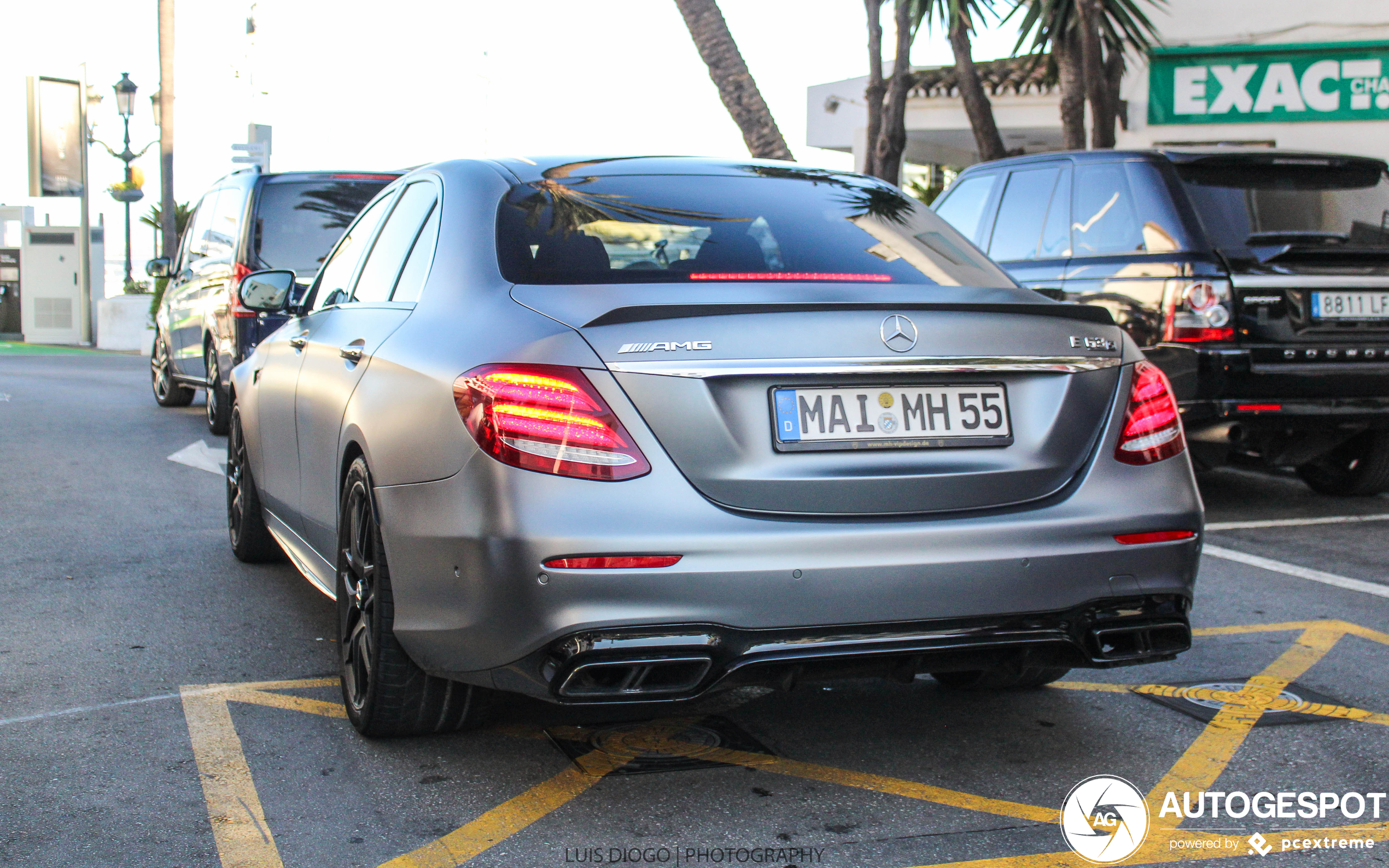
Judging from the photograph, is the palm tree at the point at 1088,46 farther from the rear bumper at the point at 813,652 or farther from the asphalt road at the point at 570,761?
the rear bumper at the point at 813,652

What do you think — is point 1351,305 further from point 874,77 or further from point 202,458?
point 874,77

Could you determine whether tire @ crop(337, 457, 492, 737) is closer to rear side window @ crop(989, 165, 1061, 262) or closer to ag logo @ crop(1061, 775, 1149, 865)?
ag logo @ crop(1061, 775, 1149, 865)

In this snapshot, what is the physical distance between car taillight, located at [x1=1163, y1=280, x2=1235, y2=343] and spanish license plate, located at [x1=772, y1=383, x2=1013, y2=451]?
396cm

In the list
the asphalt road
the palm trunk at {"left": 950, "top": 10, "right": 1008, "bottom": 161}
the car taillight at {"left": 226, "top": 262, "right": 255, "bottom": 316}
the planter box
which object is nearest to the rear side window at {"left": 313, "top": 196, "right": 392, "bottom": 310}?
the asphalt road

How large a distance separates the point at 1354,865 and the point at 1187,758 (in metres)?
0.69

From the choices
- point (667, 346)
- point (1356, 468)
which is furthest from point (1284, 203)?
point (667, 346)

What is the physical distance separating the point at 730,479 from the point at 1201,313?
4.50 meters

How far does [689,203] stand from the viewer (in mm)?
3908

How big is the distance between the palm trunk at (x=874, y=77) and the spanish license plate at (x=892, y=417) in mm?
14240

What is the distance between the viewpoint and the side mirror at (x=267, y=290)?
203 inches

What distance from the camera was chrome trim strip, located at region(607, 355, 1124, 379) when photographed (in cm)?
300

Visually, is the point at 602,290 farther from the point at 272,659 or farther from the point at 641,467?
the point at 272,659

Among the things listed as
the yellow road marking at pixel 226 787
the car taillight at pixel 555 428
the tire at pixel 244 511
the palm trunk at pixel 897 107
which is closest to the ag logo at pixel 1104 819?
the car taillight at pixel 555 428

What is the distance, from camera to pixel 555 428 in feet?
9.73
